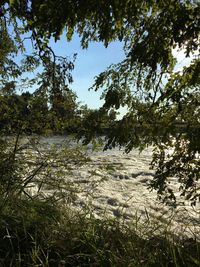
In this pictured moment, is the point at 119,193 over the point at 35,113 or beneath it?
beneath

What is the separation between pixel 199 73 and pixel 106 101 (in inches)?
39.0

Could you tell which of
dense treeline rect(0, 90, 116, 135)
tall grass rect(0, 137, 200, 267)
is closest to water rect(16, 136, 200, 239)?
dense treeline rect(0, 90, 116, 135)

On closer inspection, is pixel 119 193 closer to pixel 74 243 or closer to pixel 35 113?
pixel 35 113

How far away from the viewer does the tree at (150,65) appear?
3.89 meters

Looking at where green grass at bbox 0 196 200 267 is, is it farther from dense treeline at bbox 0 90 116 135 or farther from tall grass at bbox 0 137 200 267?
dense treeline at bbox 0 90 116 135

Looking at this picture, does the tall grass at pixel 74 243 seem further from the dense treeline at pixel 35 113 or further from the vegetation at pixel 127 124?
the dense treeline at pixel 35 113

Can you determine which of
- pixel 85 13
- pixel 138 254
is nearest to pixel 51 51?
pixel 85 13

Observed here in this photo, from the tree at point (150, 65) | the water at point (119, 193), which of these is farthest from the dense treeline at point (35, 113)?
the tree at point (150, 65)

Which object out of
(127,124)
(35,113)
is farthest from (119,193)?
(127,124)

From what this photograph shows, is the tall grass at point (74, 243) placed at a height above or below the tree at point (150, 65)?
below

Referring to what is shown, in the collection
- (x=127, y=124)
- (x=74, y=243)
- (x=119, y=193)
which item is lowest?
(x=119, y=193)

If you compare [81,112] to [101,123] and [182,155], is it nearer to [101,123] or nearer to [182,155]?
[101,123]

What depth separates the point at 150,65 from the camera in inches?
165

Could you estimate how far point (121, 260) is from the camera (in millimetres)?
3676
